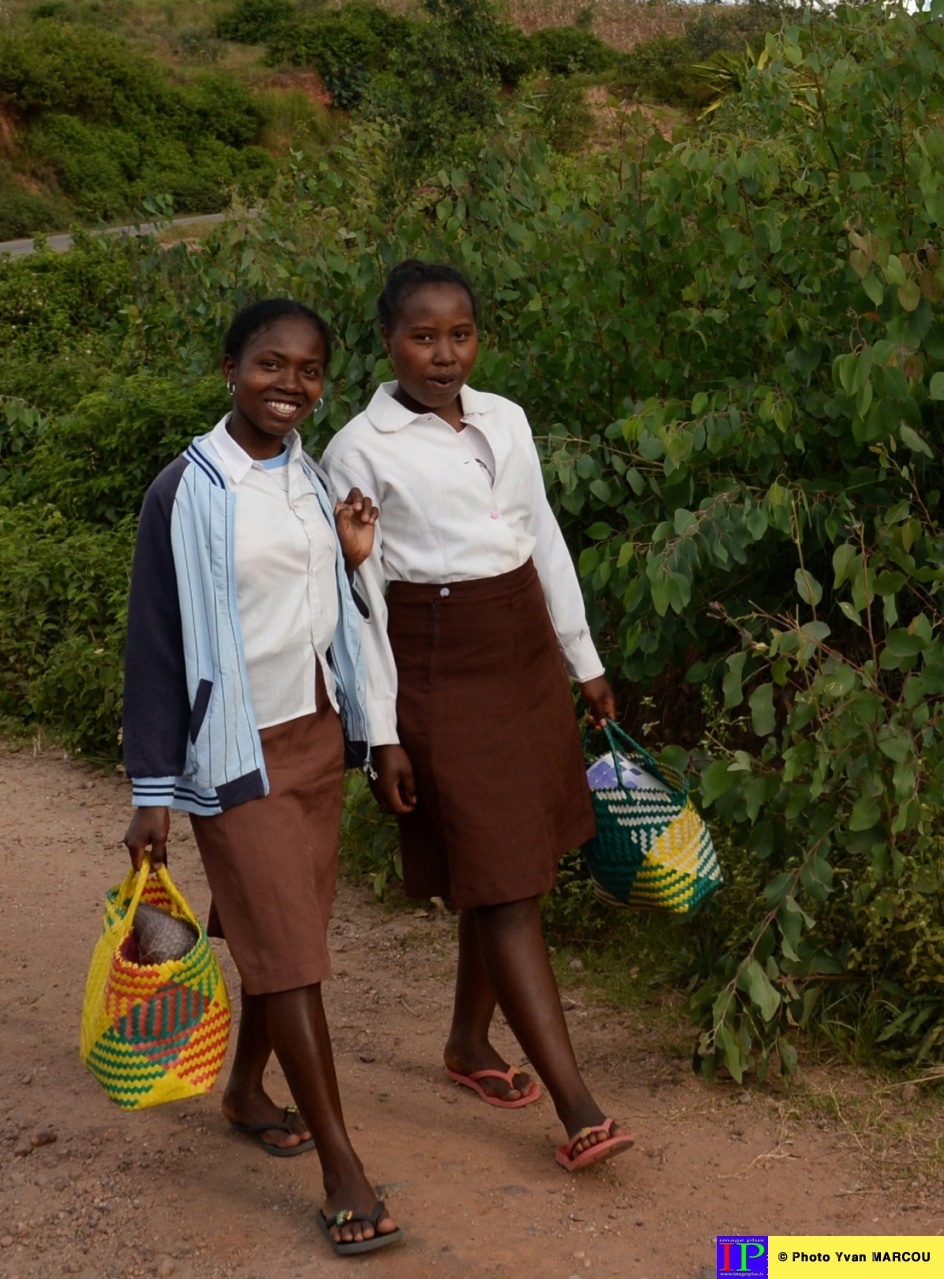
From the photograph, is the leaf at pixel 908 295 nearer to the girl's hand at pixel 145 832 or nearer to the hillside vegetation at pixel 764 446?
the hillside vegetation at pixel 764 446

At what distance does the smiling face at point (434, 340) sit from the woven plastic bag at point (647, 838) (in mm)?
812

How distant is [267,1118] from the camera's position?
315 centimetres

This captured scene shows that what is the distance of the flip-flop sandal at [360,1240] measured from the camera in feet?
8.79

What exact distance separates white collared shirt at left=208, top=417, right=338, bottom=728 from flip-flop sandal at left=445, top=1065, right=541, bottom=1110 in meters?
1.04

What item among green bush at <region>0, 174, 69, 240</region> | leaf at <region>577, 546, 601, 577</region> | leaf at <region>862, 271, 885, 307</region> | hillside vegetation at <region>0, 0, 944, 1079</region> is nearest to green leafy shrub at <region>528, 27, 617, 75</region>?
green bush at <region>0, 174, 69, 240</region>

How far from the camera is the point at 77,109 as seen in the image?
3353cm

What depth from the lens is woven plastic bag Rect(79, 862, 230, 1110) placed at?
8.70 feet

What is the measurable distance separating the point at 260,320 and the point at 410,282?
316 millimetres

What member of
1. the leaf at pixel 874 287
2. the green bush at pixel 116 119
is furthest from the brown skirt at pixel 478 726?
the green bush at pixel 116 119

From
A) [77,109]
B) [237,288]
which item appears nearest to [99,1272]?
[237,288]

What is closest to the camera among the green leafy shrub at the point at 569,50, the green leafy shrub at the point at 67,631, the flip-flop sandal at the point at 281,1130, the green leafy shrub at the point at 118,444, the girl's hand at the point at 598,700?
the flip-flop sandal at the point at 281,1130

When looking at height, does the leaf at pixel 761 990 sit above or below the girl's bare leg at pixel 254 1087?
above

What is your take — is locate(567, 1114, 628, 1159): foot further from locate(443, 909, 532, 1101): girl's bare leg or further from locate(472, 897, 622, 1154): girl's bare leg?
locate(443, 909, 532, 1101): girl's bare leg

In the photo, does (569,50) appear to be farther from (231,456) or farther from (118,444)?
(231,456)
